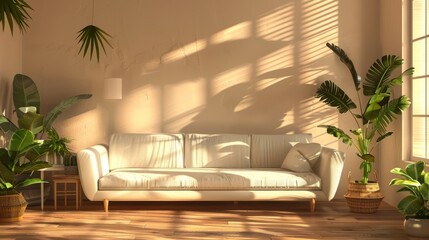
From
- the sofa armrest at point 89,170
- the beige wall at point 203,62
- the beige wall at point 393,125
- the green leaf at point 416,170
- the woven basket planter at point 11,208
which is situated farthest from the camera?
the beige wall at point 203,62

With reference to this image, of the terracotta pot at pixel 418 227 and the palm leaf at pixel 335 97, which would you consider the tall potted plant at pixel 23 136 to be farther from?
the terracotta pot at pixel 418 227

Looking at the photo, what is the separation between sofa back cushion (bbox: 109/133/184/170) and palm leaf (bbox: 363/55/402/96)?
2.35m

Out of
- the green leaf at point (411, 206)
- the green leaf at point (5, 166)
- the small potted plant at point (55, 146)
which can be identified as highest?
the small potted plant at point (55, 146)

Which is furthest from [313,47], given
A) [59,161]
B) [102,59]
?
[59,161]

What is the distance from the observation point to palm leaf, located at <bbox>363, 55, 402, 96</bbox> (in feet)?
23.1

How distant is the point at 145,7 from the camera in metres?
7.95

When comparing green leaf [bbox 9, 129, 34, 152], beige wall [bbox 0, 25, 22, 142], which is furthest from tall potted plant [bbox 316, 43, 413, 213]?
beige wall [bbox 0, 25, 22, 142]

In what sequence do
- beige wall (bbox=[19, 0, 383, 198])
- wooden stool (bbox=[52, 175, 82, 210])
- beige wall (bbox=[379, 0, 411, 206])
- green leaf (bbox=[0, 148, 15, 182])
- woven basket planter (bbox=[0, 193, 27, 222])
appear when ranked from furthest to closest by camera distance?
1. beige wall (bbox=[19, 0, 383, 198])
2. beige wall (bbox=[379, 0, 411, 206])
3. wooden stool (bbox=[52, 175, 82, 210])
4. green leaf (bbox=[0, 148, 15, 182])
5. woven basket planter (bbox=[0, 193, 27, 222])

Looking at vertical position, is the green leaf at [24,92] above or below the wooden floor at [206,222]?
above

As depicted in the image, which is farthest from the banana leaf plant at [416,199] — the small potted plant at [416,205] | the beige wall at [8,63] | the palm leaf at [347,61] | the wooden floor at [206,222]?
the beige wall at [8,63]

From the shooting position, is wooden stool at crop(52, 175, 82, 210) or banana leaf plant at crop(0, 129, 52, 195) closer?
banana leaf plant at crop(0, 129, 52, 195)

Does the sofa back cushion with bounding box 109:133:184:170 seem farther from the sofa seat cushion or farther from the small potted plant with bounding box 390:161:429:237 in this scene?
the small potted plant with bounding box 390:161:429:237

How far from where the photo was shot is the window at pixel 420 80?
22.3 feet

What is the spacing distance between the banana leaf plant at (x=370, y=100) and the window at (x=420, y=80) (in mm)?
171
